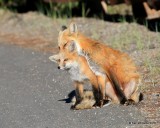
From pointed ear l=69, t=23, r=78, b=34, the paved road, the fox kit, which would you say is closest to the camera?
the paved road

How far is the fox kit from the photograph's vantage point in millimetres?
8336

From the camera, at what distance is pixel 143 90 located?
9.10m

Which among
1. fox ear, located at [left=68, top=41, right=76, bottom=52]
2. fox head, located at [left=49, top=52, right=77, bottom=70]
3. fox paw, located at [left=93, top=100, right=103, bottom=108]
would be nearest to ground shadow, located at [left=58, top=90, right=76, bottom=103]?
fox paw, located at [left=93, top=100, right=103, bottom=108]

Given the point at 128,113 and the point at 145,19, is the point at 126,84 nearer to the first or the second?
the point at 128,113

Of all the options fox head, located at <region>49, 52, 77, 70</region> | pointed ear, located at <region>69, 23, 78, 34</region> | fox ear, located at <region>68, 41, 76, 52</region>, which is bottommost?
fox head, located at <region>49, 52, 77, 70</region>

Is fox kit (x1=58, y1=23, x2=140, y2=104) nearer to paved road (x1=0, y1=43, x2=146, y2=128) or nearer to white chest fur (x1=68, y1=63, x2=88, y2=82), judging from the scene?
white chest fur (x1=68, y1=63, x2=88, y2=82)

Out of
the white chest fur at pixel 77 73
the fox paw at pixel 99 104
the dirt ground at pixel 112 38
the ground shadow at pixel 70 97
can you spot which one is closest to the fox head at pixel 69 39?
the white chest fur at pixel 77 73

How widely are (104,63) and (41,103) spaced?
124cm

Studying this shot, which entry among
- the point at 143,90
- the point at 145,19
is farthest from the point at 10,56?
the point at 143,90

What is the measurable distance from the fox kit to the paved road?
0.30 metres

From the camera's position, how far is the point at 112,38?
1291cm

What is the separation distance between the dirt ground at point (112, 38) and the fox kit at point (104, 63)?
321 millimetres

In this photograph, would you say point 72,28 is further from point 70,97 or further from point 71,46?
point 70,97

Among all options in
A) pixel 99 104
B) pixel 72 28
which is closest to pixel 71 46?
pixel 72 28
